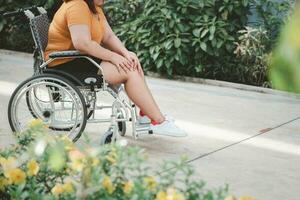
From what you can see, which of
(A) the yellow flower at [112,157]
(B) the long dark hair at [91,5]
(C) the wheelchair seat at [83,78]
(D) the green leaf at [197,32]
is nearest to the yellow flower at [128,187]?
(A) the yellow flower at [112,157]

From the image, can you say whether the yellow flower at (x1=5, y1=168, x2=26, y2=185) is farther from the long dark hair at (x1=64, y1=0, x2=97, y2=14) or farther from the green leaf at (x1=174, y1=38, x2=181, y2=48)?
the green leaf at (x1=174, y1=38, x2=181, y2=48)

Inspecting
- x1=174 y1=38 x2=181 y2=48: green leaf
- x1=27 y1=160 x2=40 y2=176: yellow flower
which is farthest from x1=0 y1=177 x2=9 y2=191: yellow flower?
x1=174 y1=38 x2=181 y2=48: green leaf

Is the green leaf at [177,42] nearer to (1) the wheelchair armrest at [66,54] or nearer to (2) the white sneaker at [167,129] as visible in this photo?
(2) the white sneaker at [167,129]

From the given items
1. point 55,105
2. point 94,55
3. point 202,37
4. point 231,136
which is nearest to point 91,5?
→ point 94,55

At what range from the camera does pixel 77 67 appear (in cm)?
317

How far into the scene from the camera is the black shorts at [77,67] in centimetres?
316

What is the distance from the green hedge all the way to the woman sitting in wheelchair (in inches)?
95.3

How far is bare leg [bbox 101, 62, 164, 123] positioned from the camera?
318 cm

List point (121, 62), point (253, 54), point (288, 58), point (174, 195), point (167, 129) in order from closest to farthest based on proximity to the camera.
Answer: point (288, 58), point (174, 195), point (121, 62), point (167, 129), point (253, 54)

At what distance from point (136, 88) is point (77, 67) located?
38cm

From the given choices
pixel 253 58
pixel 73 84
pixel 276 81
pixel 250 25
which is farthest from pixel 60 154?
pixel 250 25

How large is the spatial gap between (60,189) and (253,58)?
437 centimetres

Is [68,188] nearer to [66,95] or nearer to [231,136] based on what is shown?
[66,95]

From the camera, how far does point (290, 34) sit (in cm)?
46
